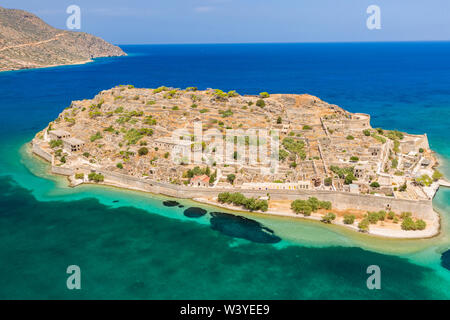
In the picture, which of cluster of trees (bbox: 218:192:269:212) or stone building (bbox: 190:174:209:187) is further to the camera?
stone building (bbox: 190:174:209:187)

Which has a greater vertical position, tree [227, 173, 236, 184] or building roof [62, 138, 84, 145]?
building roof [62, 138, 84, 145]

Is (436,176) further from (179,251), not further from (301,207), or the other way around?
(179,251)

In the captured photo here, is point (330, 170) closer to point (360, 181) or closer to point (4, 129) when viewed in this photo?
point (360, 181)

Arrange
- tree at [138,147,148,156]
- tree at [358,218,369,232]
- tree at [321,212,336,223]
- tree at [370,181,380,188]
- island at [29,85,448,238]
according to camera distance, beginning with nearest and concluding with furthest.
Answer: tree at [358,218,369,232] → tree at [321,212,336,223] → island at [29,85,448,238] → tree at [370,181,380,188] → tree at [138,147,148,156]

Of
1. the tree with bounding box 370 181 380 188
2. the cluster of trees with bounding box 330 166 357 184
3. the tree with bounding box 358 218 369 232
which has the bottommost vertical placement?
the tree with bounding box 358 218 369 232

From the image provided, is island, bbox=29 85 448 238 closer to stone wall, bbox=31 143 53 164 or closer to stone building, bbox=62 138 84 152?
stone wall, bbox=31 143 53 164

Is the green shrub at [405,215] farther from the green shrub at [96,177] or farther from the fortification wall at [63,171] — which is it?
the fortification wall at [63,171]

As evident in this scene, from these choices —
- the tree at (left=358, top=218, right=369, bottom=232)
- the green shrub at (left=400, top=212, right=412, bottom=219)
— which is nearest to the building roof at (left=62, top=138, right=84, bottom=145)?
the tree at (left=358, top=218, right=369, bottom=232)
